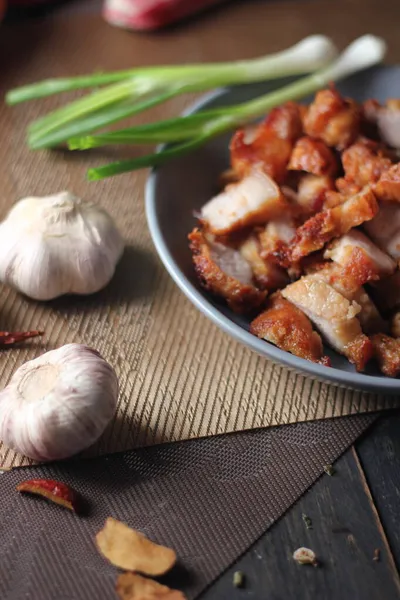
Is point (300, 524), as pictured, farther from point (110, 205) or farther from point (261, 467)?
point (110, 205)

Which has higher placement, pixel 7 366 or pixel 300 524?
pixel 7 366

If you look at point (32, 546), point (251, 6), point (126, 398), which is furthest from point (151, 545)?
point (251, 6)

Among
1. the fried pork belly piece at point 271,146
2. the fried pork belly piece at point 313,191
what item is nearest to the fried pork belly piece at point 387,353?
the fried pork belly piece at point 313,191

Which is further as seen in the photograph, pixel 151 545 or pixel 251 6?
pixel 251 6

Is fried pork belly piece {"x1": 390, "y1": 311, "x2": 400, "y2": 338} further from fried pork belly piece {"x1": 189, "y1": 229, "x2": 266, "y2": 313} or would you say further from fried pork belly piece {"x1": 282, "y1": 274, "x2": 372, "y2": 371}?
fried pork belly piece {"x1": 189, "y1": 229, "x2": 266, "y2": 313}

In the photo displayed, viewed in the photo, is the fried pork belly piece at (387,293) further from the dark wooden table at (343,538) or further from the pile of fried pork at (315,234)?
the dark wooden table at (343,538)
